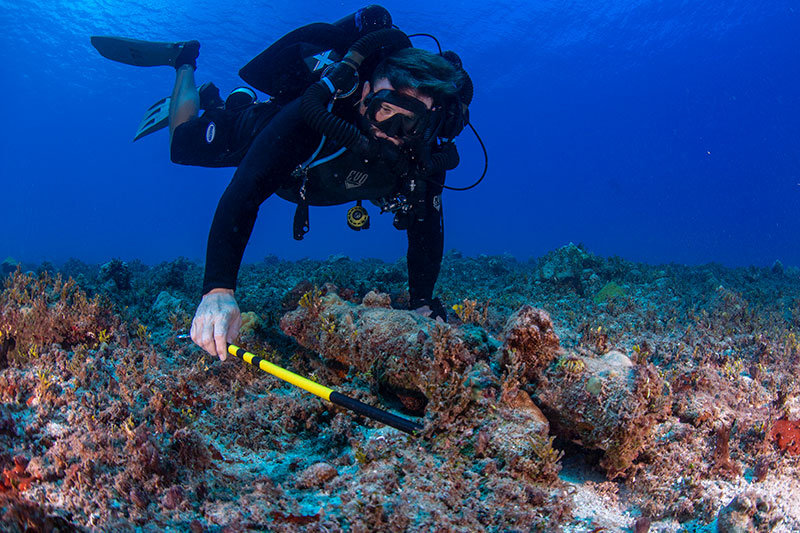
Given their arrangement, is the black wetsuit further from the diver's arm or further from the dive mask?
the dive mask

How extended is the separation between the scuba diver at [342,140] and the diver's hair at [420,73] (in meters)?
0.01

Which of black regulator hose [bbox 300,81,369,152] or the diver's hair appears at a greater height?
the diver's hair

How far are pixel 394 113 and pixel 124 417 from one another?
377 centimetres

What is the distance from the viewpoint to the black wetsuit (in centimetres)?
362

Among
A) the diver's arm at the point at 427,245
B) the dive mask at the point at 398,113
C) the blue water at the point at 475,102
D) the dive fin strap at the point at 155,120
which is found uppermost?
the blue water at the point at 475,102

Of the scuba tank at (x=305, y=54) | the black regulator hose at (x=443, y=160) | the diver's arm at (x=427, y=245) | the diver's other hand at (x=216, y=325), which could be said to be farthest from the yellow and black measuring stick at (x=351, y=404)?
the scuba tank at (x=305, y=54)

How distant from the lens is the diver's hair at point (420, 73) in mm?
4258

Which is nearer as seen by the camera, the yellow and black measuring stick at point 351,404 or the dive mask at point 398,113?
the yellow and black measuring stick at point 351,404

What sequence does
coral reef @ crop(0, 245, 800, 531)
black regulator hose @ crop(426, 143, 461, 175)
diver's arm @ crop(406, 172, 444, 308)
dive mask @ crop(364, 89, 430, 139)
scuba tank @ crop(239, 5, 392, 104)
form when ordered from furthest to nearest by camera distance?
diver's arm @ crop(406, 172, 444, 308) → scuba tank @ crop(239, 5, 392, 104) → black regulator hose @ crop(426, 143, 461, 175) → dive mask @ crop(364, 89, 430, 139) → coral reef @ crop(0, 245, 800, 531)

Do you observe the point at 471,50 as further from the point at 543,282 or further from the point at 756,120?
the point at 756,120

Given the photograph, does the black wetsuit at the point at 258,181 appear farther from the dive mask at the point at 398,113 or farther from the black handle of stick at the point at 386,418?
the black handle of stick at the point at 386,418

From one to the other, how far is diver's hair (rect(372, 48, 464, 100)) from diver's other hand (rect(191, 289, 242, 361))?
9.77ft

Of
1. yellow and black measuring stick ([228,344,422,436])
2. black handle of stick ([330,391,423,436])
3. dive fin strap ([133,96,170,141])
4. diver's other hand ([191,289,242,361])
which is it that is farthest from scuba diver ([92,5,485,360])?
dive fin strap ([133,96,170,141])

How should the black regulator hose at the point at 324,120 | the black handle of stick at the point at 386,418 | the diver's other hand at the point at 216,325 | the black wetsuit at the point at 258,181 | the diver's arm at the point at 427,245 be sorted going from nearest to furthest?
the black handle of stick at the point at 386,418
the diver's other hand at the point at 216,325
the black wetsuit at the point at 258,181
the black regulator hose at the point at 324,120
the diver's arm at the point at 427,245
